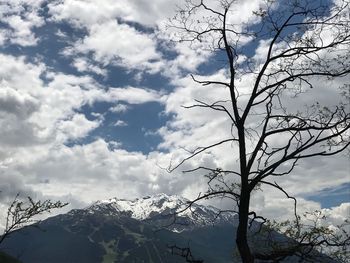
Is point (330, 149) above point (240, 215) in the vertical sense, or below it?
above

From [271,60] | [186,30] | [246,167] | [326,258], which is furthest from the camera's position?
[186,30]

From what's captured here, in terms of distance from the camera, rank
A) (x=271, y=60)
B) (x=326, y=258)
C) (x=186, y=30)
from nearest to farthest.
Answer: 1. (x=326, y=258)
2. (x=271, y=60)
3. (x=186, y=30)

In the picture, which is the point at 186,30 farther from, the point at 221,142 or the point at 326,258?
the point at 326,258

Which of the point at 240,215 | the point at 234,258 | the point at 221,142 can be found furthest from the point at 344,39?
the point at 234,258

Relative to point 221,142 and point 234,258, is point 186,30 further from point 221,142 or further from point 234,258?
point 234,258

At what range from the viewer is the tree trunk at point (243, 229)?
11.1m

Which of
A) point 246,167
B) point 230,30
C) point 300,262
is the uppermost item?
point 230,30

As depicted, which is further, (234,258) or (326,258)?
(234,258)

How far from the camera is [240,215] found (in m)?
11.6

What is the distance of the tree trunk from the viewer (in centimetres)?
1112

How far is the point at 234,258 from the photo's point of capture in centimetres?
1510

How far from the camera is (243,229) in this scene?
454 inches

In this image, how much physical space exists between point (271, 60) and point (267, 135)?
6.98ft

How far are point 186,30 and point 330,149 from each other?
5.56m
